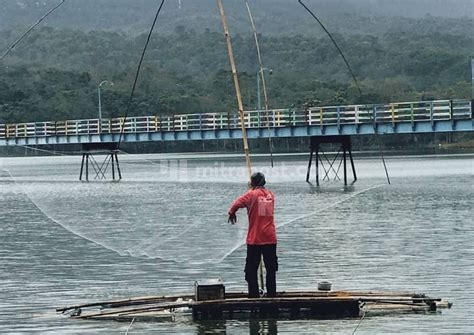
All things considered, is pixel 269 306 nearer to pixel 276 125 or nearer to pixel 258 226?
pixel 258 226

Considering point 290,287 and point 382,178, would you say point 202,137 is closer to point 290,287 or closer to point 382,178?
point 382,178

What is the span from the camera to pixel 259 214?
23.7m

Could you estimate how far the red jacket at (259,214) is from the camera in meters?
23.7

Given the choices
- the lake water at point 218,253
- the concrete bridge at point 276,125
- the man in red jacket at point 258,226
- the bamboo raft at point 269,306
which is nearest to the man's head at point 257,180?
the man in red jacket at point 258,226

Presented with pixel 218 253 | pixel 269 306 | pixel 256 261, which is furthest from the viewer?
pixel 218 253

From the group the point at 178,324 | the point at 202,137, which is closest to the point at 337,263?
the point at 178,324

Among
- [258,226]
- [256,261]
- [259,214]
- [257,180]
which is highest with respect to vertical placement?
[257,180]

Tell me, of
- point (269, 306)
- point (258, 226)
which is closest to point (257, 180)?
point (258, 226)

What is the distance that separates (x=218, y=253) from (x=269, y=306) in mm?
11671

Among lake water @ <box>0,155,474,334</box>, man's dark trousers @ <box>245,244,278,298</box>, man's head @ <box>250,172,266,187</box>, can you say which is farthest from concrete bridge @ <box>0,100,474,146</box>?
man's head @ <box>250,172,266,187</box>

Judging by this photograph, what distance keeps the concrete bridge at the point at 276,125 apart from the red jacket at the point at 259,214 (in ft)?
181

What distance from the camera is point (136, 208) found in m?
65.7

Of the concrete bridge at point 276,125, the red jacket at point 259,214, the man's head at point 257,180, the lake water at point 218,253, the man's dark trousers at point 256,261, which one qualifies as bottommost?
the lake water at point 218,253

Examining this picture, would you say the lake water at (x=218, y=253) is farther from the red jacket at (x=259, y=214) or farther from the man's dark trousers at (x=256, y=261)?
the red jacket at (x=259, y=214)
